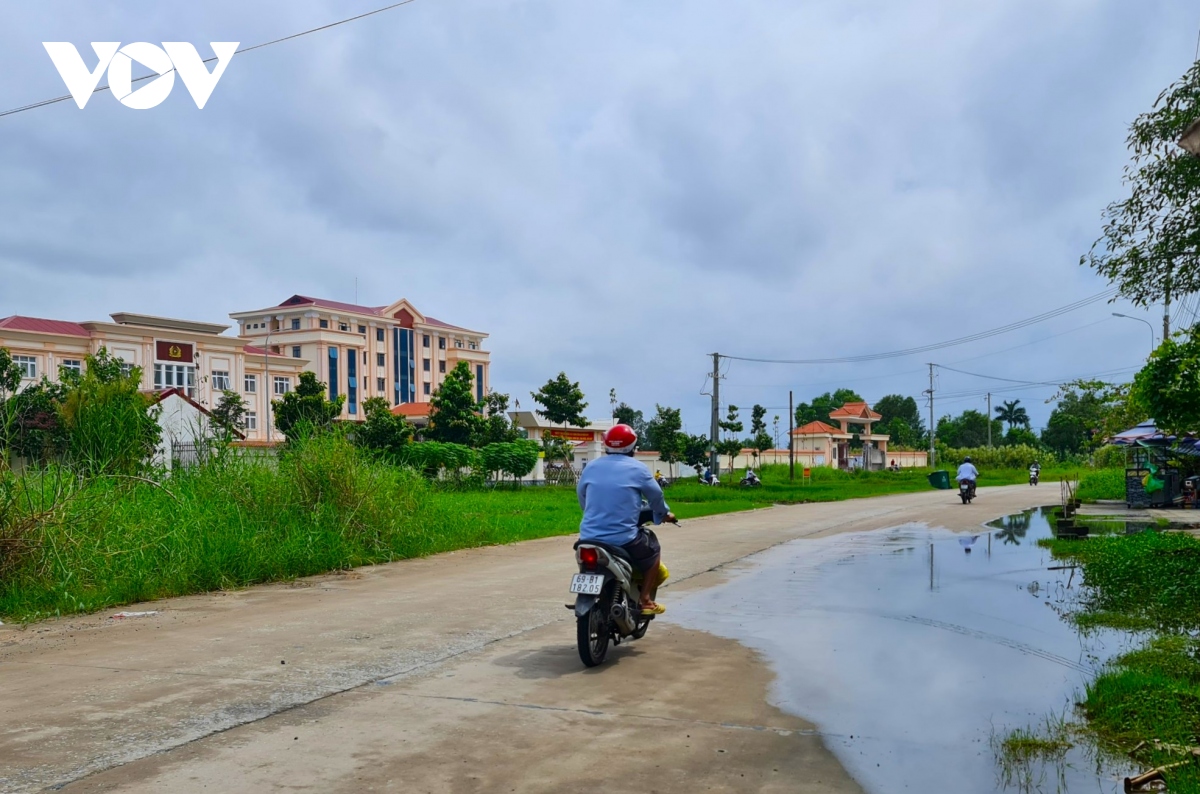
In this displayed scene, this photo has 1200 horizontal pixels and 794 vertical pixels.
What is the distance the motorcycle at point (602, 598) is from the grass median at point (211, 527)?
5708 mm

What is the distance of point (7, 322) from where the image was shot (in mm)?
65000

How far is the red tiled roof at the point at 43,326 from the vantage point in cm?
6526

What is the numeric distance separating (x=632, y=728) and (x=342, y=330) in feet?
320

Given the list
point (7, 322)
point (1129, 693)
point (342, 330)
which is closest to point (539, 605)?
point (1129, 693)

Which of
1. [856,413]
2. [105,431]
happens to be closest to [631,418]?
[856,413]

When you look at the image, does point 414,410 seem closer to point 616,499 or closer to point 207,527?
point 207,527

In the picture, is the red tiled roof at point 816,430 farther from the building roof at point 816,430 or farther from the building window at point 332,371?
the building window at point 332,371

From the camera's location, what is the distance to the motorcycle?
718 centimetres

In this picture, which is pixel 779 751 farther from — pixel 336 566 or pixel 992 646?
pixel 336 566

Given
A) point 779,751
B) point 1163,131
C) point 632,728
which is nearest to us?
point 779,751

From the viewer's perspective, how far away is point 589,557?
740 centimetres

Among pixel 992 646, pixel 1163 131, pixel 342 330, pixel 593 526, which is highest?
pixel 342 330

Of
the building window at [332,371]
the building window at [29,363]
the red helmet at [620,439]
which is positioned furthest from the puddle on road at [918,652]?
the building window at [332,371]

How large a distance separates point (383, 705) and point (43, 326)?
7101 cm
